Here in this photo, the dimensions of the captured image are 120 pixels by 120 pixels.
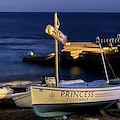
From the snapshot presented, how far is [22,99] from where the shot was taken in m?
21.5

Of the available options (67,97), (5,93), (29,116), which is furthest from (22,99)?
(67,97)

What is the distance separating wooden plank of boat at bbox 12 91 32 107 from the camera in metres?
21.0

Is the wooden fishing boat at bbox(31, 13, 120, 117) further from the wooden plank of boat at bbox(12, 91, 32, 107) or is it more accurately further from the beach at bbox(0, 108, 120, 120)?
the wooden plank of boat at bbox(12, 91, 32, 107)

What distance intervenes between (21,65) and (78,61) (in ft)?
34.9

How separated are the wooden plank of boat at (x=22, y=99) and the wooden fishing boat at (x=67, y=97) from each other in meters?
3.05

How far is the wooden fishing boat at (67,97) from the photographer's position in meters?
17.5

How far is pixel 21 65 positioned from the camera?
177ft

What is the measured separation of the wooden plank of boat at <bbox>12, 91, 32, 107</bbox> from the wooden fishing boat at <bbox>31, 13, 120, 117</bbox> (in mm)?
3054

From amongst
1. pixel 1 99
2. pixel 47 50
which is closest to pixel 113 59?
pixel 47 50

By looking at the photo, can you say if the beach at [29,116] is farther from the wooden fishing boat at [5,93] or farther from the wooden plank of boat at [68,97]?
the wooden fishing boat at [5,93]

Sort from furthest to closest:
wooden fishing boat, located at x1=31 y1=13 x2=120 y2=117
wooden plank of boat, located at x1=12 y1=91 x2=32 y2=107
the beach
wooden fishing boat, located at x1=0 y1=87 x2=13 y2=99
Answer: wooden fishing boat, located at x1=0 y1=87 x2=13 y2=99
wooden plank of boat, located at x1=12 y1=91 x2=32 y2=107
the beach
wooden fishing boat, located at x1=31 y1=13 x2=120 y2=117

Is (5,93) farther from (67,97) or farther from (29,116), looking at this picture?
(67,97)

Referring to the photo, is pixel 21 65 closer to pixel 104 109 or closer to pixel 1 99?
pixel 1 99

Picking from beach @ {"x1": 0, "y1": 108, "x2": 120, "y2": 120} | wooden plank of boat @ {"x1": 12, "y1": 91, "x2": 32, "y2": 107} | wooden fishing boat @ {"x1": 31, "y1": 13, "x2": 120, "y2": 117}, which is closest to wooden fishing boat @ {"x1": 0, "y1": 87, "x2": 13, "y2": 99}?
wooden plank of boat @ {"x1": 12, "y1": 91, "x2": 32, "y2": 107}
